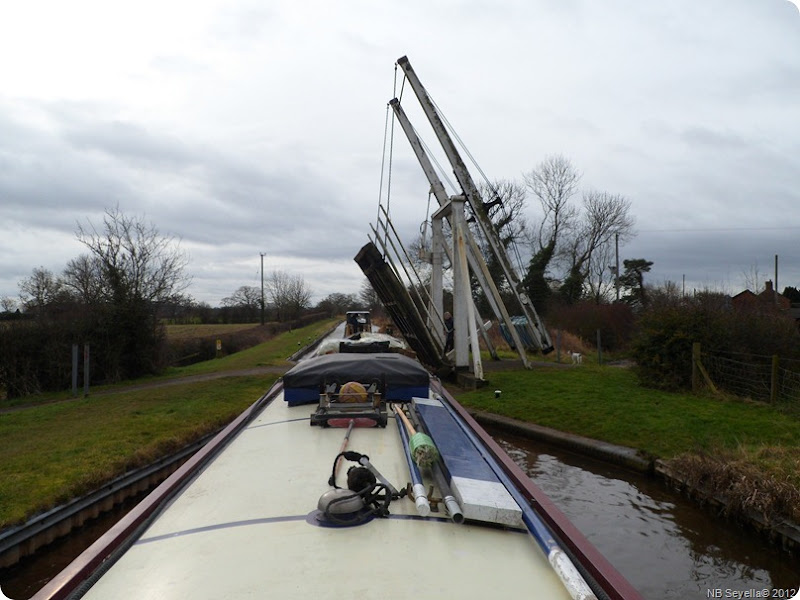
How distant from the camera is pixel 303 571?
237cm

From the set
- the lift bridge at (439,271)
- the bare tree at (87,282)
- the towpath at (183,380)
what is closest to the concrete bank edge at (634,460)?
the lift bridge at (439,271)

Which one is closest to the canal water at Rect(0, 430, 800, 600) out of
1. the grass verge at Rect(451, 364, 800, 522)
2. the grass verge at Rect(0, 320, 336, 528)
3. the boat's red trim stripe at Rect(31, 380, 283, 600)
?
the grass verge at Rect(451, 364, 800, 522)

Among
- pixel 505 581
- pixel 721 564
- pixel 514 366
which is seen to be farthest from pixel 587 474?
pixel 514 366

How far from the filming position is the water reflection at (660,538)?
4.55 m

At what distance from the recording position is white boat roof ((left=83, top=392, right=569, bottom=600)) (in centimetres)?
227

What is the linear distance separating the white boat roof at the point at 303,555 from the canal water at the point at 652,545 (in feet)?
8.18

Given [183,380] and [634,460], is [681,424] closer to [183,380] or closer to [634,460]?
[634,460]

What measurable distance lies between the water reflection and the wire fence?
412 cm

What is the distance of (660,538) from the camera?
5348 mm

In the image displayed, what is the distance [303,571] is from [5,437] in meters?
8.48

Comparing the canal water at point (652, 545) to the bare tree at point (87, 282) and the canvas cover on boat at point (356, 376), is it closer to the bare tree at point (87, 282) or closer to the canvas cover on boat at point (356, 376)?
the canvas cover on boat at point (356, 376)

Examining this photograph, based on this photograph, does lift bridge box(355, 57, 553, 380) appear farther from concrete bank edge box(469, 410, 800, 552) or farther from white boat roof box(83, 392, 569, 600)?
white boat roof box(83, 392, 569, 600)

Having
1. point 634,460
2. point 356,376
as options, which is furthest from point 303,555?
point 634,460

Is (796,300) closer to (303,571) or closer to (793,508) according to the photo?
(793,508)
